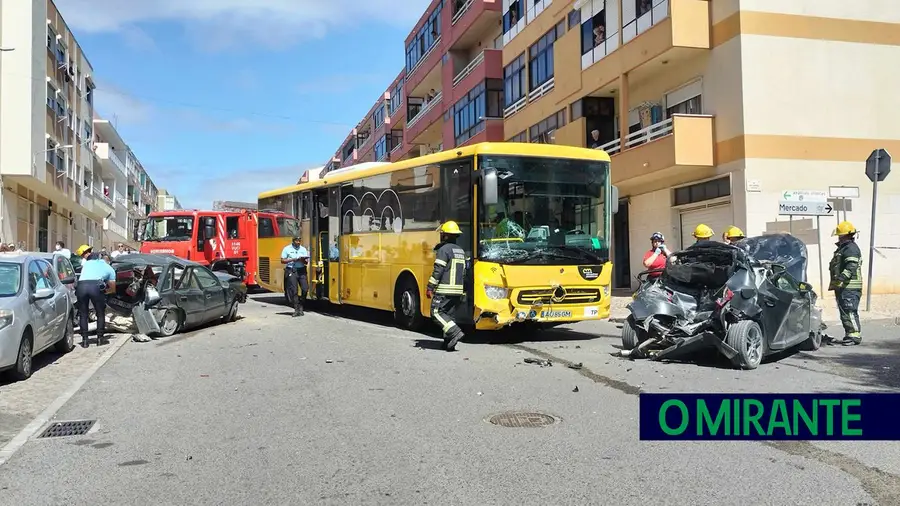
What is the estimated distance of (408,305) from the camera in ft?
42.9

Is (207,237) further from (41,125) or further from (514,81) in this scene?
(514,81)

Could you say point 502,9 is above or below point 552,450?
above

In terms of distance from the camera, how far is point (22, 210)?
31.2 meters

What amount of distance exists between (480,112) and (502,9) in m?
4.57

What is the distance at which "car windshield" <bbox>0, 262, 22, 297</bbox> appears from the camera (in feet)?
29.3

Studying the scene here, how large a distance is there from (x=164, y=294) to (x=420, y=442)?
879cm

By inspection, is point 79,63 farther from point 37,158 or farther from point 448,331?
point 448,331

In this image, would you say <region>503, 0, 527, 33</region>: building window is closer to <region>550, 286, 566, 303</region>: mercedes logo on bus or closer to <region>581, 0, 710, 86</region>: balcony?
<region>581, 0, 710, 86</region>: balcony

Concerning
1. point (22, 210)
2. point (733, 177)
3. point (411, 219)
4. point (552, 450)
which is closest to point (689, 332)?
point (552, 450)

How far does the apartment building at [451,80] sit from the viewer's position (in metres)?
32.4

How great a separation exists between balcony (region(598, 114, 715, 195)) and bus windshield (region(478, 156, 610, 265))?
8248 millimetres

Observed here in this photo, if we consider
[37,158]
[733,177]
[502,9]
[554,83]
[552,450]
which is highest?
[502,9]

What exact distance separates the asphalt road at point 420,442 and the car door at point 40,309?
900mm

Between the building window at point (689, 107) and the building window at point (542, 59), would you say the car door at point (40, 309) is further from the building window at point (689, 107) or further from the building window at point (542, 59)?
the building window at point (542, 59)
